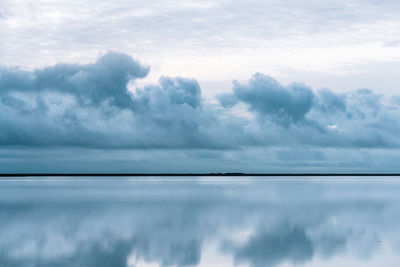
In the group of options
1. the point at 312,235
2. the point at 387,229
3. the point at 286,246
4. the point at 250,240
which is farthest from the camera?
the point at 387,229

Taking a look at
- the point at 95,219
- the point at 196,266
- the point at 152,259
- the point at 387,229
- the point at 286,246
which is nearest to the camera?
Result: the point at 196,266

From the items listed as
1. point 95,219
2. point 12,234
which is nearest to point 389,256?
point 12,234

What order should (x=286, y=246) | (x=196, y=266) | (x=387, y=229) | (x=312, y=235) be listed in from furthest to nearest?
(x=387, y=229) → (x=312, y=235) → (x=286, y=246) → (x=196, y=266)

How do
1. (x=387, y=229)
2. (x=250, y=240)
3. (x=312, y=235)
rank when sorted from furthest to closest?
(x=387, y=229) < (x=312, y=235) < (x=250, y=240)

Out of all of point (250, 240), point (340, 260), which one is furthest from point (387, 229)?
point (340, 260)

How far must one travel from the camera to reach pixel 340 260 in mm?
19906

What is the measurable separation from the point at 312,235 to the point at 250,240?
163 inches

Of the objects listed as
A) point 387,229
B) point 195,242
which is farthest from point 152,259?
point 387,229

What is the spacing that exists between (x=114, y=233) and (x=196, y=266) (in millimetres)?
10395

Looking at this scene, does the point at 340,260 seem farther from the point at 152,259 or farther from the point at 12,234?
the point at 12,234

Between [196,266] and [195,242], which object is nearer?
[196,266]

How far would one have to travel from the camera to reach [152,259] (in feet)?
65.3

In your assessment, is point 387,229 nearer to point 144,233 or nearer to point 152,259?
point 144,233

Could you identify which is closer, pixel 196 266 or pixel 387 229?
pixel 196 266
